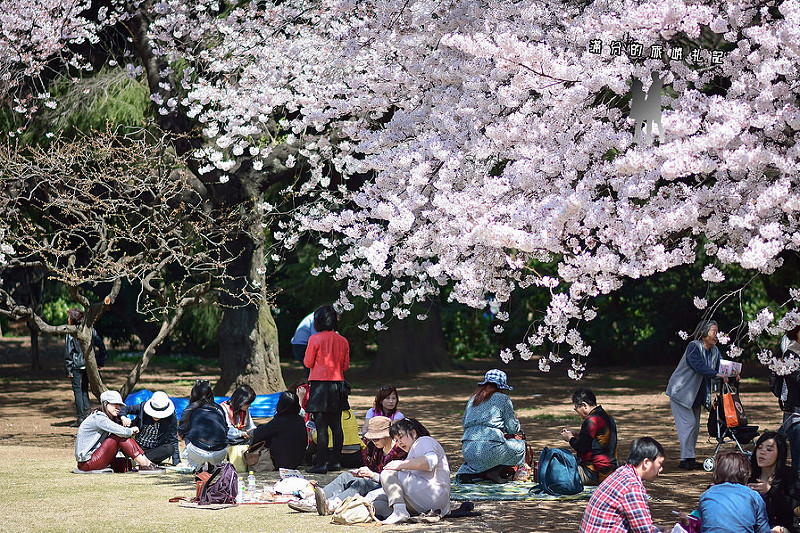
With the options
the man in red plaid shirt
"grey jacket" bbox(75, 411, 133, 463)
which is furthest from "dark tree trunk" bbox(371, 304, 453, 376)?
the man in red plaid shirt

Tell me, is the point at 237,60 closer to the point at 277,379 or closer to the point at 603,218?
the point at 277,379

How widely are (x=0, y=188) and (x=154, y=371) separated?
41.8 ft

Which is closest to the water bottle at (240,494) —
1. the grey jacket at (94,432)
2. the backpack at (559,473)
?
the grey jacket at (94,432)

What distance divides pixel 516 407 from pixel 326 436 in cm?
729

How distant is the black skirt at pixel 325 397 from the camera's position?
34.3ft

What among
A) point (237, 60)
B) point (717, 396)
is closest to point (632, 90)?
point (717, 396)

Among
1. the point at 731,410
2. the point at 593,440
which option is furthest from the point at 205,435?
the point at 731,410

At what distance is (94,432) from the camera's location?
10.5 metres

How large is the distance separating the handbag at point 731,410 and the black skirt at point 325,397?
12.7 feet

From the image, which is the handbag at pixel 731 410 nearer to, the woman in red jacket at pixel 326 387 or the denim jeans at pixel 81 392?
the woman in red jacket at pixel 326 387

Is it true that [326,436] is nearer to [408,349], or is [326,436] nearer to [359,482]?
[359,482]

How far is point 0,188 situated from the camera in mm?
14516

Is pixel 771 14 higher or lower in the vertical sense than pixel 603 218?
higher

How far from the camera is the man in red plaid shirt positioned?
5992 mm
